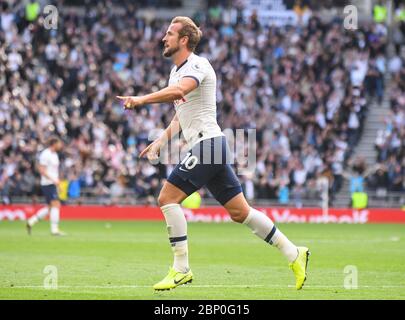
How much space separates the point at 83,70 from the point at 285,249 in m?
25.7

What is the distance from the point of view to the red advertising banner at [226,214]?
33.8 m

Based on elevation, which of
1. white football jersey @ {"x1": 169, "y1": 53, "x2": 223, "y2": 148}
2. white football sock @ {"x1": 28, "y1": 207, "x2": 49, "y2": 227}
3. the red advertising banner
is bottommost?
the red advertising banner

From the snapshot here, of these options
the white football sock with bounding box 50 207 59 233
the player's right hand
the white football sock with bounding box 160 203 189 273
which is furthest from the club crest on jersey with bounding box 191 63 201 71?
the white football sock with bounding box 50 207 59 233

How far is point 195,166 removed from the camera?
473 inches

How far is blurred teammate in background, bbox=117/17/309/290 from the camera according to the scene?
1209 centimetres

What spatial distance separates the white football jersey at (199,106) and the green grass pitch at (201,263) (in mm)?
1924

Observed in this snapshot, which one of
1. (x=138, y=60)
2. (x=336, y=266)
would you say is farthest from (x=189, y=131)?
(x=138, y=60)

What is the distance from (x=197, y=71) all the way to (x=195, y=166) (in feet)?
3.70

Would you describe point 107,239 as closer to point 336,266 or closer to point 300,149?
point 336,266

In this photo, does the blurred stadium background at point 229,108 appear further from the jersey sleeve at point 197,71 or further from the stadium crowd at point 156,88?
the jersey sleeve at point 197,71

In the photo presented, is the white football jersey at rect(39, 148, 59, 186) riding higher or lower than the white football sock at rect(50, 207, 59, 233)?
higher

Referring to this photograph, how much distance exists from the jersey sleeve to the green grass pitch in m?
2.55

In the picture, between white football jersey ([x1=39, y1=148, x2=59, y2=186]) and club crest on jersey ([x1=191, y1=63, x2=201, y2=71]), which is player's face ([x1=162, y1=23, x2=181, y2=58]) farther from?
white football jersey ([x1=39, y1=148, x2=59, y2=186])

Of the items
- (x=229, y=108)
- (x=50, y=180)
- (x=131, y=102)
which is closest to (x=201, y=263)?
(x=131, y=102)
